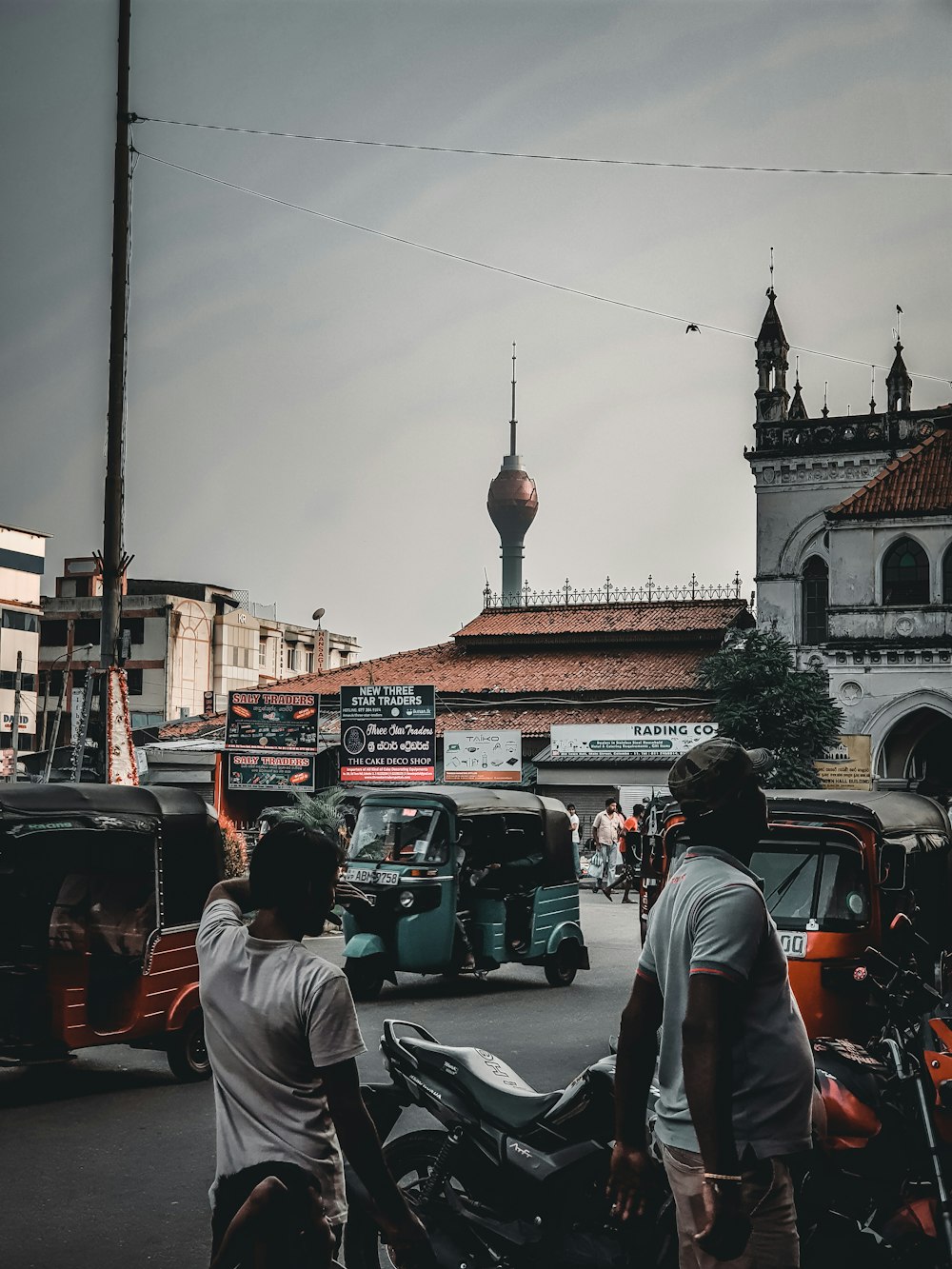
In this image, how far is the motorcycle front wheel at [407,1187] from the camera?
500cm

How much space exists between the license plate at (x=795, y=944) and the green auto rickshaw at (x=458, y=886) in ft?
16.9

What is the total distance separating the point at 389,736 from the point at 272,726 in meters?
2.55

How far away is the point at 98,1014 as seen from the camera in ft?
30.6

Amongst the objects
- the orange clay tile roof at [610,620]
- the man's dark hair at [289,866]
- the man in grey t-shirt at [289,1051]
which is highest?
the orange clay tile roof at [610,620]

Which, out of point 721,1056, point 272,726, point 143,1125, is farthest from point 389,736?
point 721,1056

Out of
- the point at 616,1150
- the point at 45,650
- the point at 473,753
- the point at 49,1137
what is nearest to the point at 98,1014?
the point at 49,1137

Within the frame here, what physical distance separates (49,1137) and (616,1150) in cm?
559

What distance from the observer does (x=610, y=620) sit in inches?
1698

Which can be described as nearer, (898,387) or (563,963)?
(563,963)

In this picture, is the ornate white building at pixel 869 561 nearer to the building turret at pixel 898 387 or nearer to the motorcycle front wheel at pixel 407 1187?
the building turret at pixel 898 387

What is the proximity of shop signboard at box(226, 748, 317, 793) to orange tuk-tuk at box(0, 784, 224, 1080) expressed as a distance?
18.2 meters

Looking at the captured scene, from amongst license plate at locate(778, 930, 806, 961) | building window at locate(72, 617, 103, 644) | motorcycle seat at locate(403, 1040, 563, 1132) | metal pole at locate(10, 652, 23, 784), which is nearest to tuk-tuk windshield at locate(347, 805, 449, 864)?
license plate at locate(778, 930, 806, 961)

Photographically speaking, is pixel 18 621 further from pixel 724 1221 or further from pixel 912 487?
pixel 724 1221

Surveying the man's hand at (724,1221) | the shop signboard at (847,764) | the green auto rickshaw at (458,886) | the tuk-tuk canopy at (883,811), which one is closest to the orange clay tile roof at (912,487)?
the shop signboard at (847,764)
